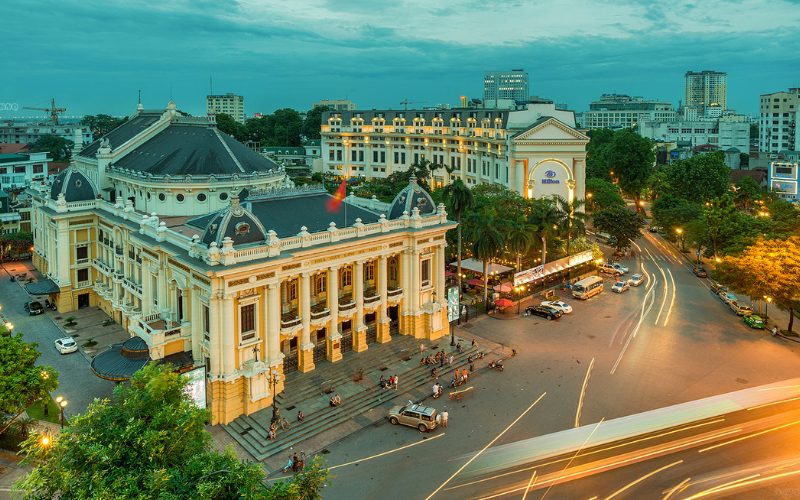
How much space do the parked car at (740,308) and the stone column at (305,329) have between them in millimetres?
44432

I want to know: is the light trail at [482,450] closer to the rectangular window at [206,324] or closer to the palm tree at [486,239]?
the rectangular window at [206,324]

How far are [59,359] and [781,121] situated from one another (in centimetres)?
19071

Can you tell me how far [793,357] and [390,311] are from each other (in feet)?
113

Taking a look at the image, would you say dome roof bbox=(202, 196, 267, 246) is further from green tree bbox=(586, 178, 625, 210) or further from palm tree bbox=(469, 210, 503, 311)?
green tree bbox=(586, 178, 625, 210)

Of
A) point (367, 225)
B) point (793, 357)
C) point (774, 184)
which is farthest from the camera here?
point (774, 184)

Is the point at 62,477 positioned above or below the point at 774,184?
below

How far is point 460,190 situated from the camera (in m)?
63.4

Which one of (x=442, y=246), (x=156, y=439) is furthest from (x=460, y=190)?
(x=156, y=439)

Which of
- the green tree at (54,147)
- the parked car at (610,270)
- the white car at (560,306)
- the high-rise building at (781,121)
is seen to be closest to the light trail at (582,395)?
the white car at (560,306)

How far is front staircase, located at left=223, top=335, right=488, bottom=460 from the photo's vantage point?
38531mm

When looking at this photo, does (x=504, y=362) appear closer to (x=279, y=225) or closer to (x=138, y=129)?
(x=279, y=225)

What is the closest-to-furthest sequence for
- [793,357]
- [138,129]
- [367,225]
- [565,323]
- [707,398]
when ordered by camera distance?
[707,398] < [367,225] < [793,357] < [565,323] < [138,129]

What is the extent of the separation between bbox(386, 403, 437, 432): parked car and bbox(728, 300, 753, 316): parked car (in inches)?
1545

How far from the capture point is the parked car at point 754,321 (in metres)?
58.6
